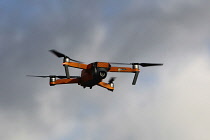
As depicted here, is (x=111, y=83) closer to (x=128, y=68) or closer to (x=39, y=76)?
(x=128, y=68)

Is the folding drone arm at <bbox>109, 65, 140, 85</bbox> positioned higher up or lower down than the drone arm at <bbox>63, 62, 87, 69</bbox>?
lower down

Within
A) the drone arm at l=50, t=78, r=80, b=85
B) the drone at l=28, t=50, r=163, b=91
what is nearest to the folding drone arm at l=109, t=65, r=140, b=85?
the drone at l=28, t=50, r=163, b=91

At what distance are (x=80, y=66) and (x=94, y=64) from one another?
7.63 feet

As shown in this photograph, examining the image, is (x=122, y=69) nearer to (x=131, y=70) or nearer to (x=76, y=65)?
(x=131, y=70)

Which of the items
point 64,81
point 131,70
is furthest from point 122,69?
point 64,81

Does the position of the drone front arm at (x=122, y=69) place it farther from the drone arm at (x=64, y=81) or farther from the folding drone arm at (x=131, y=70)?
the drone arm at (x=64, y=81)

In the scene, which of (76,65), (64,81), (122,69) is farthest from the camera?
(64,81)

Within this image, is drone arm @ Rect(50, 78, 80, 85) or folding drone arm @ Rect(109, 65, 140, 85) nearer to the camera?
folding drone arm @ Rect(109, 65, 140, 85)

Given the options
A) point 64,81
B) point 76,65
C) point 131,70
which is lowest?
point 64,81

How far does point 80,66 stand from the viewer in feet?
204

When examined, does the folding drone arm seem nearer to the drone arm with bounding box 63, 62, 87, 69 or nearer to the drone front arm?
the drone front arm

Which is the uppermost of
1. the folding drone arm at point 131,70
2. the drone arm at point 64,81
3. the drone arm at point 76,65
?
the drone arm at point 76,65

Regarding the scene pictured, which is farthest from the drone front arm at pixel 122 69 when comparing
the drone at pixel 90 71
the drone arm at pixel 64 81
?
the drone arm at pixel 64 81

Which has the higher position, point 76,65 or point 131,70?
point 76,65
